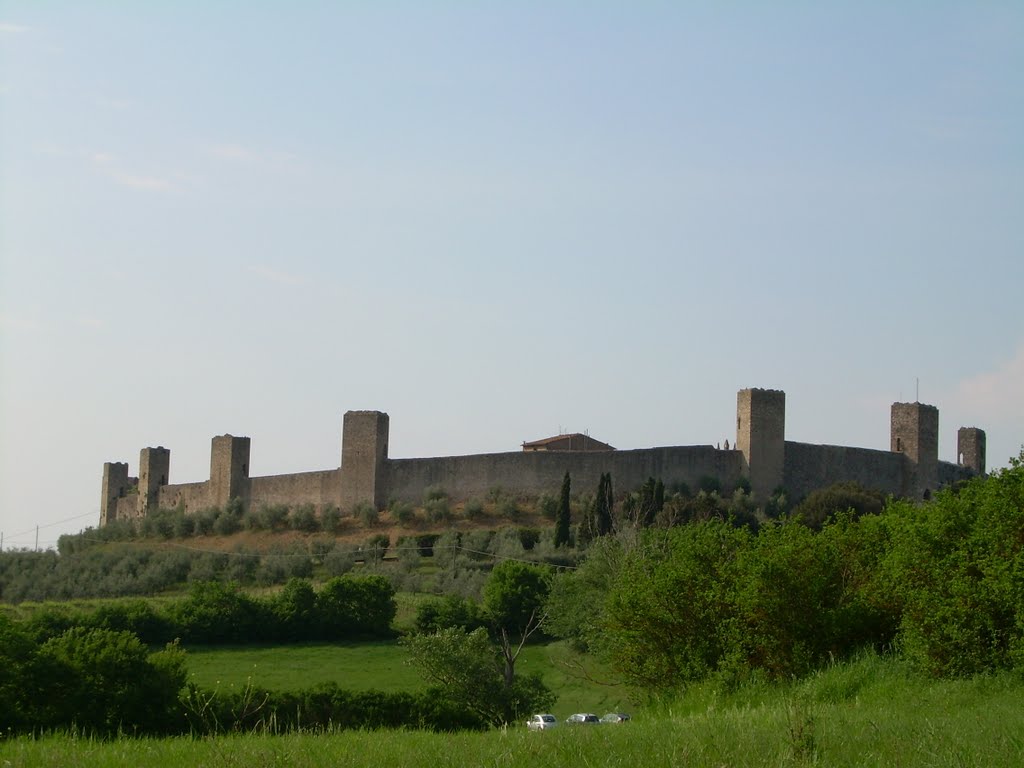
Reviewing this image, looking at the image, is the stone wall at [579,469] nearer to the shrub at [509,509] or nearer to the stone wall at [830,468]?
the shrub at [509,509]

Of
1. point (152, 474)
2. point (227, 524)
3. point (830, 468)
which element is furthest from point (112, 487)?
point (830, 468)

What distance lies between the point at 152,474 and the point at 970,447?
3006 centimetres

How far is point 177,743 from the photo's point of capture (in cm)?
848

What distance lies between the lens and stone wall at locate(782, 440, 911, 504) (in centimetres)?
4438

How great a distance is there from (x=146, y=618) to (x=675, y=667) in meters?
18.3

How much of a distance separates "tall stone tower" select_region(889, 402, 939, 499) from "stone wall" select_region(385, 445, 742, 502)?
5993 millimetres

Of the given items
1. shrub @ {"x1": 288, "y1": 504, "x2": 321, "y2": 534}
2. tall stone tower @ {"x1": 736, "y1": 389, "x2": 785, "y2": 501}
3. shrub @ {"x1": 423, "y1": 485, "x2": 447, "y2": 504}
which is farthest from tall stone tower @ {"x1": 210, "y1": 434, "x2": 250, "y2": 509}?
tall stone tower @ {"x1": 736, "y1": 389, "x2": 785, "y2": 501}

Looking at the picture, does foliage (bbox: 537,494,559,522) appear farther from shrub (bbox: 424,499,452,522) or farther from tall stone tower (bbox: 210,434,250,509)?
tall stone tower (bbox: 210,434,250,509)

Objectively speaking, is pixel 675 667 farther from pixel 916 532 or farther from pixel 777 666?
pixel 916 532

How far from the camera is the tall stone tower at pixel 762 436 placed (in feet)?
144

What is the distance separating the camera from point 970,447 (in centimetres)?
5053

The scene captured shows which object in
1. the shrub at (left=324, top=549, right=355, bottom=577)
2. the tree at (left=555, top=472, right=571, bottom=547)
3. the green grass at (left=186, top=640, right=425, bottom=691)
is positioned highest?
the tree at (left=555, top=472, right=571, bottom=547)

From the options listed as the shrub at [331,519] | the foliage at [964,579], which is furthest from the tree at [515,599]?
the foliage at [964,579]

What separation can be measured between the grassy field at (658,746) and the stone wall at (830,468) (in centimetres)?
3497
